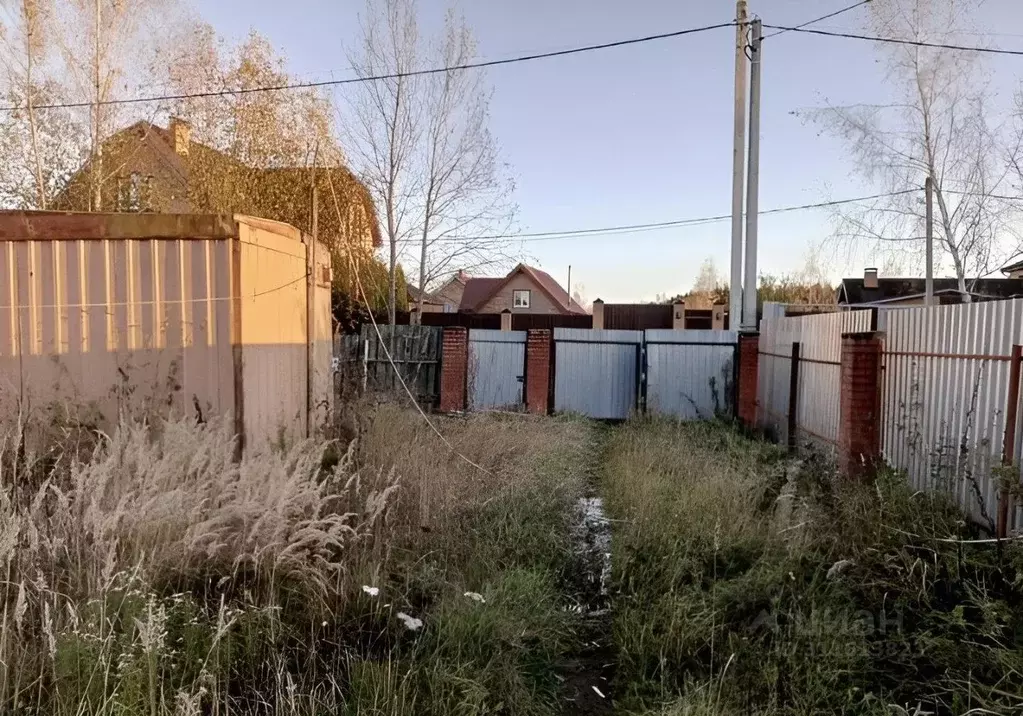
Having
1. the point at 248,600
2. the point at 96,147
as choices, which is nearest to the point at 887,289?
the point at 96,147

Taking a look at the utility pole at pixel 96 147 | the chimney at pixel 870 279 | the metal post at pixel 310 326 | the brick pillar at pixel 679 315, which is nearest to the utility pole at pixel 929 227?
the brick pillar at pixel 679 315

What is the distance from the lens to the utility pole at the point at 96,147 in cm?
1204

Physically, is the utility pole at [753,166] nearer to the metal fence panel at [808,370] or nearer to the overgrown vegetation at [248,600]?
the metal fence panel at [808,370]

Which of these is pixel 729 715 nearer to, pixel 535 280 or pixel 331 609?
pixel 331 609

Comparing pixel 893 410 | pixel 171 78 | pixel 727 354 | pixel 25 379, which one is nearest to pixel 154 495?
pixel 25 379

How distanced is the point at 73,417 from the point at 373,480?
7.12ft

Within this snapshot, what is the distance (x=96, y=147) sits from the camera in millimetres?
12359

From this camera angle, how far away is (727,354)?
1156cm

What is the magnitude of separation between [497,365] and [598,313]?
16206mm

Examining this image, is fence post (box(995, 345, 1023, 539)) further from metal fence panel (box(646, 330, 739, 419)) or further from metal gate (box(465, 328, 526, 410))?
metal gate (box(465, 328, 526, 410))

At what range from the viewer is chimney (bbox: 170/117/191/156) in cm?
1434

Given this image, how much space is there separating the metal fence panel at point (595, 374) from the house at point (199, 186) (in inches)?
205

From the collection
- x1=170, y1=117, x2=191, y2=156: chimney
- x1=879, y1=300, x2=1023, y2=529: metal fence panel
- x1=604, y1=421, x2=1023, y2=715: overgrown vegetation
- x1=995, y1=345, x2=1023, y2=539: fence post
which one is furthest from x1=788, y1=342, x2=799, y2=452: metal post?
x1=170, y1=117, x2=191, y2=156: chimney

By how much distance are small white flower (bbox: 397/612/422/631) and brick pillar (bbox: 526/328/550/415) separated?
895cm
